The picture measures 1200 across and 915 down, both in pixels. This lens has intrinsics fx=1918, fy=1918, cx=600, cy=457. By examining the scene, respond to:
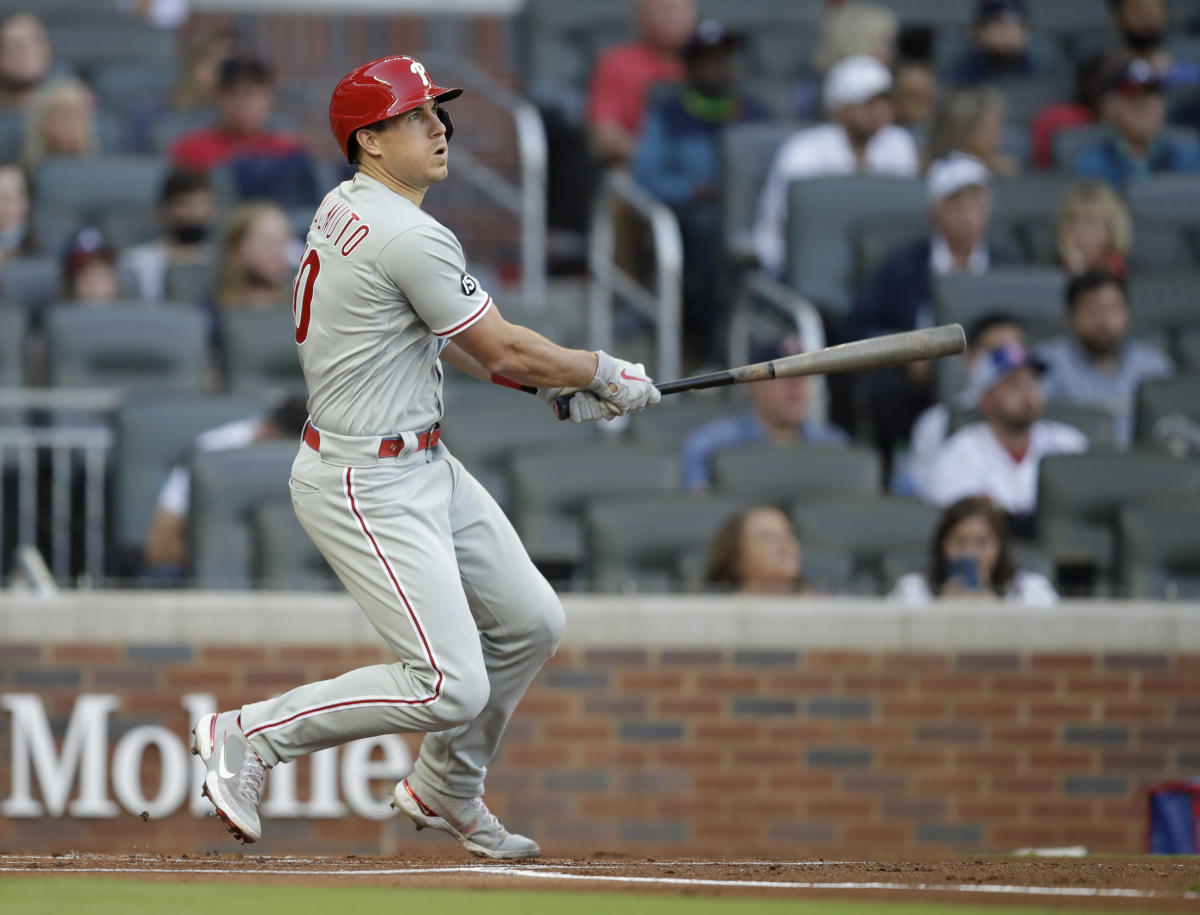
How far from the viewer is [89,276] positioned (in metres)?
8.67

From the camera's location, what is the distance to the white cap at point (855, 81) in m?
9.98

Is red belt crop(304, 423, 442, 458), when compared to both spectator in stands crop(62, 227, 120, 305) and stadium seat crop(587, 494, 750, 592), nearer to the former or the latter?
stadium seat crop(587, 494, 750, 592)

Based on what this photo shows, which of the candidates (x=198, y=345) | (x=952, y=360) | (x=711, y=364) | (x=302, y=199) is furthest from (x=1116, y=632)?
(x=302, y=199)

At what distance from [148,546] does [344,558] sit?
10.6 ft

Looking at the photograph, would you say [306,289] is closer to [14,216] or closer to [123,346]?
[123,346]

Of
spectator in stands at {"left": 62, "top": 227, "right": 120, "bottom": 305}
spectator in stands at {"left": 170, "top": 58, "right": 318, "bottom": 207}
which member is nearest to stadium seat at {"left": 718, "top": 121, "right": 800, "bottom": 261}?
spectator in stands at {"left": 170, "top": 58, "right": 318, "bottom": 207}

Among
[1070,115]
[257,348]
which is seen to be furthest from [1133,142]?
[257,348]

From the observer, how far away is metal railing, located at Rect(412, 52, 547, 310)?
10297mm

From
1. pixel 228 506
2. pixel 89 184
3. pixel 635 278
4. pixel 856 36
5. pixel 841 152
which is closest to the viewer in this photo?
pixel 228 506

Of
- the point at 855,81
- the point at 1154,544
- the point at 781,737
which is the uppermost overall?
the point at 855,81

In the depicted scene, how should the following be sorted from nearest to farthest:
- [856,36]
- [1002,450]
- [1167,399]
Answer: [1002,450], [1167,399], [856,36]

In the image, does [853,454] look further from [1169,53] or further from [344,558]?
[1169,53]

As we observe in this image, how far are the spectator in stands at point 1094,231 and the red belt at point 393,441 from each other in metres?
5.45

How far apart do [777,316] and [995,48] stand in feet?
10.6
